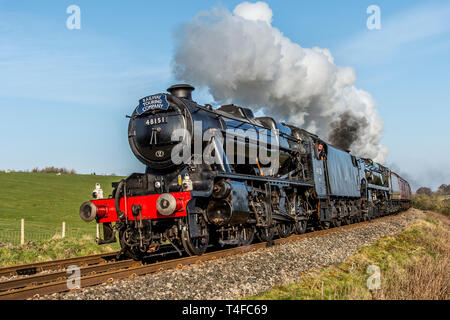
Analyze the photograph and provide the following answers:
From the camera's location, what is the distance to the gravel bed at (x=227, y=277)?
19.2 ft

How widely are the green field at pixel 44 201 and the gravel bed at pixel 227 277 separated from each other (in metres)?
10.5

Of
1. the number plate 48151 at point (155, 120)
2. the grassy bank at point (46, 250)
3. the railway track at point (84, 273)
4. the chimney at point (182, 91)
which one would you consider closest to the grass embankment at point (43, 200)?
the grassy bank at point (46, 250)

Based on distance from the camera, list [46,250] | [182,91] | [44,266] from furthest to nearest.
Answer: [46,250] → [182,91] → [44,266]

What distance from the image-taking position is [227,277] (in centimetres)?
702

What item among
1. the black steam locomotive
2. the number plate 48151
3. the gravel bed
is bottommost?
the gravel bed

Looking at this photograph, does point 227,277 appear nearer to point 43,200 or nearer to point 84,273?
point 84,273

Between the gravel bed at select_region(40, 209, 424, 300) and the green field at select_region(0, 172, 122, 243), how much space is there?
1051cm

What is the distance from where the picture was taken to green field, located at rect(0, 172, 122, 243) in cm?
2169

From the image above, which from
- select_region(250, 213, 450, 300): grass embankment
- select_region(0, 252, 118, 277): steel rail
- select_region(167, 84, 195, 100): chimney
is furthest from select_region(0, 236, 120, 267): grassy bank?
select_region(250, 213, 450, 300): grass embankment

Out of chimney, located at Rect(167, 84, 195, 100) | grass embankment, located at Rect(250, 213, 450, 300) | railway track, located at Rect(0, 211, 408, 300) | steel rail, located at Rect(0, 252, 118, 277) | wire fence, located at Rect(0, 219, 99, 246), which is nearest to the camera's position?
railway track, located at Rect(0, 211, 408, 300)

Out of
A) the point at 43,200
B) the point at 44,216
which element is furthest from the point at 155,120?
the point at 43,200

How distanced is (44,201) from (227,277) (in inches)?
1185

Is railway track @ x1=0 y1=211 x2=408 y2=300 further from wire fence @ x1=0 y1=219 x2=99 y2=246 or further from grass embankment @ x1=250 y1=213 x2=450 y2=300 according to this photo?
wire fence @ x1=0 y1=219 x2=99 y2=246

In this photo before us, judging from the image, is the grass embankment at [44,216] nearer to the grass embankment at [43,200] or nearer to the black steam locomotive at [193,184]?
the grass embankment at [43,200]
